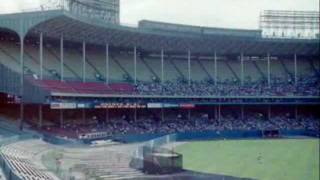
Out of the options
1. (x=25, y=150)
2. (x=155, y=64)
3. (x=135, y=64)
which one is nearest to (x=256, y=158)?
(x=25, y=150)

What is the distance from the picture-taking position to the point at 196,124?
211 feet

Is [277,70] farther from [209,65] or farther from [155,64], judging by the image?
[155,64]

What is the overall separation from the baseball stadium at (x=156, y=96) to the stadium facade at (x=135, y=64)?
5.7 inches

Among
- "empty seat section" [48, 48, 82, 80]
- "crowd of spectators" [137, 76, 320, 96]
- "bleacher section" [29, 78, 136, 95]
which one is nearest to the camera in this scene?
"bleacher section" [29, 78, 136, 95]

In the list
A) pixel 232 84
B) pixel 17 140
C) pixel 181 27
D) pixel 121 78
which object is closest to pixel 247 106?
pixel 232 84

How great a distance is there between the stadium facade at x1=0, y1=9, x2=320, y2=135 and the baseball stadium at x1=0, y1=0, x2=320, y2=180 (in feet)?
0.47

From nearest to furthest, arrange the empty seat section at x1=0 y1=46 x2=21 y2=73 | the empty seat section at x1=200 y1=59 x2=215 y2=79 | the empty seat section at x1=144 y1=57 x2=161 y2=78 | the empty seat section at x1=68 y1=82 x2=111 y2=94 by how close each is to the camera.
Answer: the empty seat section at x1=0 y1=46 x2=21 y2=73 → the empty seat section at x1=68 y1=82 x2=111 y2=94 → the empty seat section at x1=144 y1=57 x2=161 y2=78 → the empty seat section at x1=200 y1=59 x2=215 y2=79

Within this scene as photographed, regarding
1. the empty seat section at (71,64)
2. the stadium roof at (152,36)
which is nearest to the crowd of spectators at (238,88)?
the stadium roof at (152,36)

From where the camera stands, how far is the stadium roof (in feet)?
151

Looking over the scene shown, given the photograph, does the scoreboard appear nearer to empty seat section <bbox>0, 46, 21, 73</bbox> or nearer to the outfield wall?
empty seat section <bbox>0, 46, 21, 73</bbox>

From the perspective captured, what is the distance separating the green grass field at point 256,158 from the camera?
107 feet

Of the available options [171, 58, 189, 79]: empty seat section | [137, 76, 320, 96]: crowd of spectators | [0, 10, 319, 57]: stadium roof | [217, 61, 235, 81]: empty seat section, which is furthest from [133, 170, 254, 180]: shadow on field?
[217, 61, 235, 81]: empty seat section

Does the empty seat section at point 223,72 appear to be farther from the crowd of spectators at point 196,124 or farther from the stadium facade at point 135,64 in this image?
the crowd of spectators at point 196,124

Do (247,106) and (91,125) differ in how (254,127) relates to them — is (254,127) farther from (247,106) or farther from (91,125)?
(91,125)
